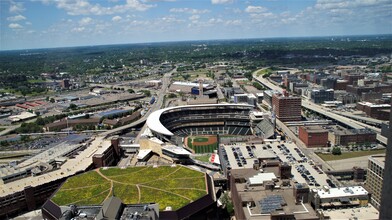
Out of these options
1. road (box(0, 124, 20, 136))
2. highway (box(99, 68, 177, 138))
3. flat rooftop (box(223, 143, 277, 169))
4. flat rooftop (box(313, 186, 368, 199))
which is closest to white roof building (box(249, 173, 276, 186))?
flat rooftop (box(313, 186, 368, 199))

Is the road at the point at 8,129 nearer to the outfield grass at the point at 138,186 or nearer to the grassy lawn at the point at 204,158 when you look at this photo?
the outfield grass at the point at 138,186

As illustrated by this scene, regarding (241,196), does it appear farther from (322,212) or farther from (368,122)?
(368,122)

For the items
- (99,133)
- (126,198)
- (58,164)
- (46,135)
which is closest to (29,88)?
(46,135)

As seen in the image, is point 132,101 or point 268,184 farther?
point 132,101

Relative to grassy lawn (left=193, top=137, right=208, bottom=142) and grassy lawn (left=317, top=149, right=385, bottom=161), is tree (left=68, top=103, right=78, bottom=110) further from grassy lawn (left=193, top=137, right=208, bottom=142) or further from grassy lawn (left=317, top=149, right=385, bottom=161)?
grassy lawn (left=317, top=149, right=385, bottom=161)

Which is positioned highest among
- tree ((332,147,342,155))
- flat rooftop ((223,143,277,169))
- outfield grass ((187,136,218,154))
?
flat rooftop ((223,143,277,169))

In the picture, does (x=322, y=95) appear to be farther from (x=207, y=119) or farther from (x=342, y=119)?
(x=207, y=119)

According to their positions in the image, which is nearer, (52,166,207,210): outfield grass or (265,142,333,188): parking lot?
(52,166,207,210): outfield grass
